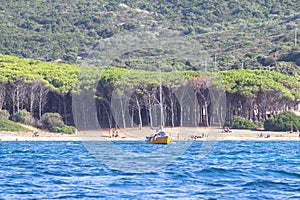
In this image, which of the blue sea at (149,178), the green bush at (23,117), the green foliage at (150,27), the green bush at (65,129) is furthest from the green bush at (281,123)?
the blue sea at (149,178)

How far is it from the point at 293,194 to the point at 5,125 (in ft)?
211

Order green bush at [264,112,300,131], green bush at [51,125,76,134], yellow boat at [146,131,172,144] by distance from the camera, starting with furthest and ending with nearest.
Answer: green bush at [264,112,300,131], green bush at [51,125,76,134], yellow boat at [146,131,172,144]

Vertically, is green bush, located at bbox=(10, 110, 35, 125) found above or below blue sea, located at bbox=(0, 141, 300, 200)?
above

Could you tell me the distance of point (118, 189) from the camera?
99.8ft

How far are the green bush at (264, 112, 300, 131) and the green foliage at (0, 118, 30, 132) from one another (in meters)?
26.2

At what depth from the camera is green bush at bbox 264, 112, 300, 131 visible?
308 feet

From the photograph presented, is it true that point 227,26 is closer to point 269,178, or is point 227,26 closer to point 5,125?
point 5,125

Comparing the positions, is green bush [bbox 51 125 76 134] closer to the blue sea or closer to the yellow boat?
the yellow boat

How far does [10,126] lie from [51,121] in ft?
17.3

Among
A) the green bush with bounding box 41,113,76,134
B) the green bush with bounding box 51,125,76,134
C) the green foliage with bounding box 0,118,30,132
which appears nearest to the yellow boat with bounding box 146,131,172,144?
the green bush with bounding box 51,125,76,134

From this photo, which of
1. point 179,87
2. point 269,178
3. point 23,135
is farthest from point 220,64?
point 269,178

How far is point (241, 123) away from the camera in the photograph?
9431 centimetres

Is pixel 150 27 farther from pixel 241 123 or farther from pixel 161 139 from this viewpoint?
pixel 161 139

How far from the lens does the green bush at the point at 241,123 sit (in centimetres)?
9369
